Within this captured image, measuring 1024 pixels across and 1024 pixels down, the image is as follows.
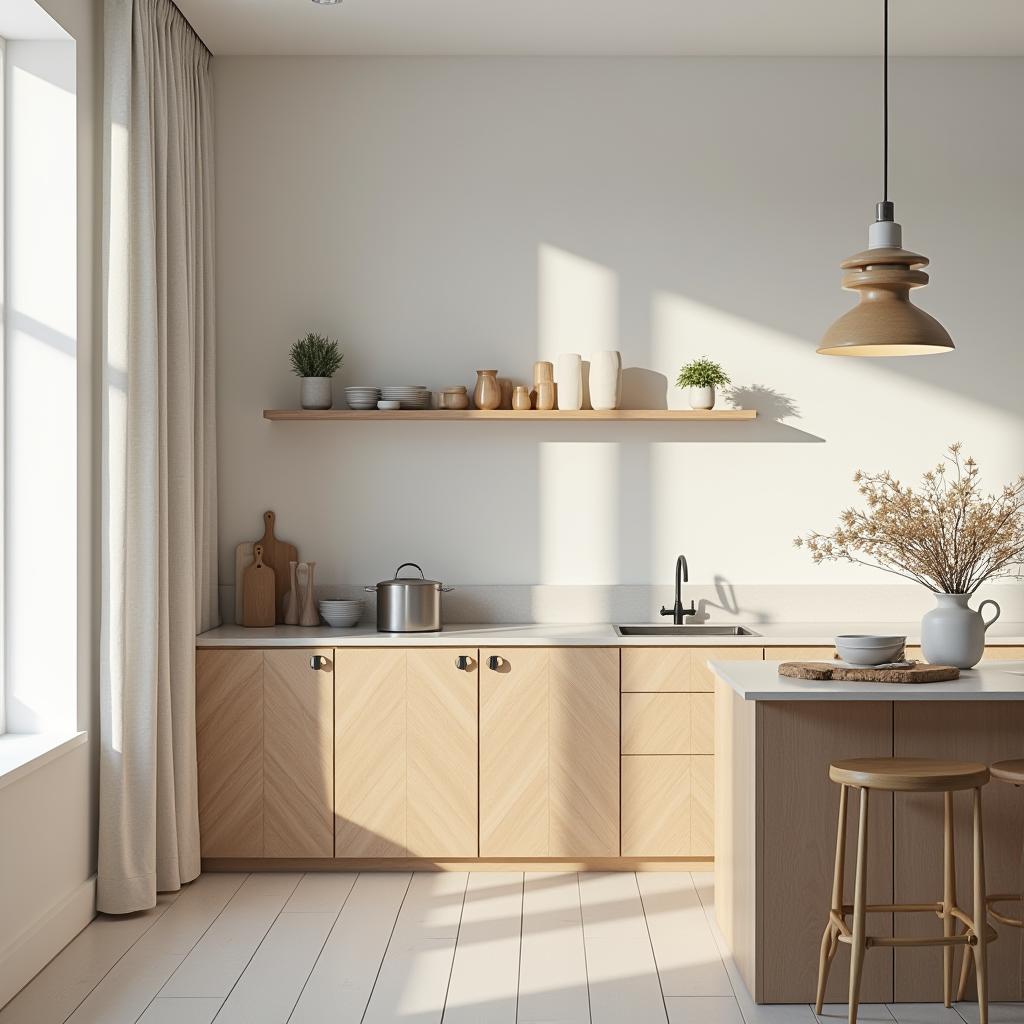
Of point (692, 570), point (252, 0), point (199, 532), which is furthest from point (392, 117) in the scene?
point (692, 570)

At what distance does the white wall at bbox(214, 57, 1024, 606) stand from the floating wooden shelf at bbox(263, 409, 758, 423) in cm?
19

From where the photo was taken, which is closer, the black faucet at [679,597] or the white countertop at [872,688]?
the white countertop at [872,688]

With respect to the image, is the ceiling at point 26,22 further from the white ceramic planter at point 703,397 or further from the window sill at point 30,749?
the white ceramic planter at point 703,397

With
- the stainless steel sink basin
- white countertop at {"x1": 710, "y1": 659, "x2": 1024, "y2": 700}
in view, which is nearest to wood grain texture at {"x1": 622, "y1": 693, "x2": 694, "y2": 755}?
the stainless steel sink basin

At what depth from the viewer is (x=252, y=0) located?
414 cm

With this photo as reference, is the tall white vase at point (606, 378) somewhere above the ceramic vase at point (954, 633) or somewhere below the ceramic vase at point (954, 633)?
above

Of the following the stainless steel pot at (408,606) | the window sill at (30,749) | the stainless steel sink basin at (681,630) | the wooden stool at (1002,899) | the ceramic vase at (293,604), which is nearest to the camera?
the wooden stool at (1002,899)

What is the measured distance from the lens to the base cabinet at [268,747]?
13.8 ft

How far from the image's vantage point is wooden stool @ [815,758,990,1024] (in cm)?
273

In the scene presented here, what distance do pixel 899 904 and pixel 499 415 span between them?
7.57 ft

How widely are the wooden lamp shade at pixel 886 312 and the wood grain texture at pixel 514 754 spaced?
1732mm

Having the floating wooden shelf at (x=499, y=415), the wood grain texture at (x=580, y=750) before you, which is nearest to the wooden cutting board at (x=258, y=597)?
the floating wooden shelf at (x=499, y=415)

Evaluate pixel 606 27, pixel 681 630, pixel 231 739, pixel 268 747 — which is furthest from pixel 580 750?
pixel 606 27

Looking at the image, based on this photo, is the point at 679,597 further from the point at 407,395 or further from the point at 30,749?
the point at 30,749
